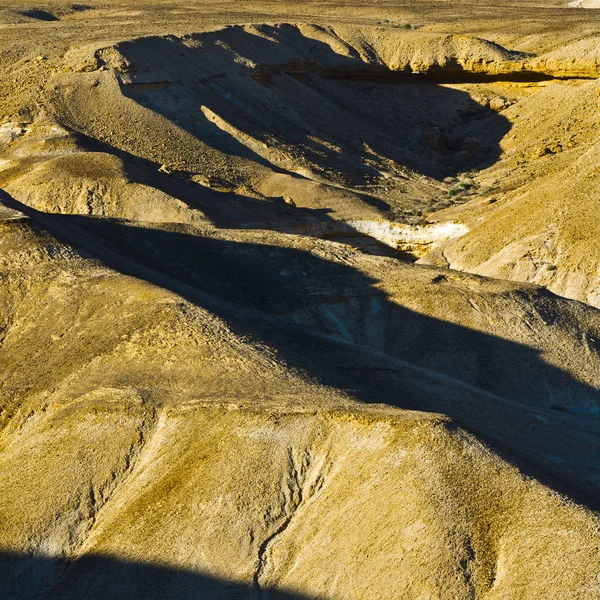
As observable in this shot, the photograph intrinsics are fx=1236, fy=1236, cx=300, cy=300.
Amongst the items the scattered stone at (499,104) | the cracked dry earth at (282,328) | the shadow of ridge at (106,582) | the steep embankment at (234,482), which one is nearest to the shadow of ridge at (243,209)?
the cracked dry earth at (282,328)

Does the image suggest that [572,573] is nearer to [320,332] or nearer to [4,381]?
[4,381]

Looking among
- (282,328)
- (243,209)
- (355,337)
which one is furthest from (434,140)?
(282,328)

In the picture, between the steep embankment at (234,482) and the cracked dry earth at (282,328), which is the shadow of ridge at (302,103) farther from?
the steep embankment at (234,482)

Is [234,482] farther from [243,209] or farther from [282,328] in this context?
[243,209]

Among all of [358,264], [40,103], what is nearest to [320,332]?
[358,264]

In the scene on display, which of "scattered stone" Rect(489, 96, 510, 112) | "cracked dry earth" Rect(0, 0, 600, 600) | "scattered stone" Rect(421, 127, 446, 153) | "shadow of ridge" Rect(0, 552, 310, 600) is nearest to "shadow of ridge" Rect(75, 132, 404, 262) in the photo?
"cracked dry earth" Rect(0, 0, 600, 600)

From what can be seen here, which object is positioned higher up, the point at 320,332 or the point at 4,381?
the point at 4,381
